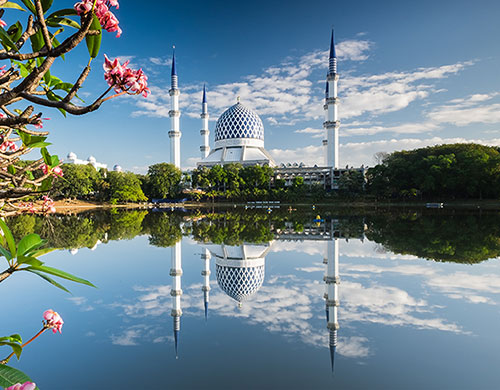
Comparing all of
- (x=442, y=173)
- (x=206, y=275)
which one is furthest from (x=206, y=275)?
(x=442, y=173)

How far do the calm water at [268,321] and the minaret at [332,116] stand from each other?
31.8 metres

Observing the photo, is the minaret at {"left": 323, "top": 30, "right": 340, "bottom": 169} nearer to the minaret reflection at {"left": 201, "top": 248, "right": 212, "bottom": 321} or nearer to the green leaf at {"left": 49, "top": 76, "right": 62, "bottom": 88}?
the minaret reflection at {"left": 201, "top": 248, "right": 212, "bottom": 321}

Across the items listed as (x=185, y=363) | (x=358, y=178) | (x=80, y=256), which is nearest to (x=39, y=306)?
(x=185, y=363)

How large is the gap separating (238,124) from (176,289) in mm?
44804

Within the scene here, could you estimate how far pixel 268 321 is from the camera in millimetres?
4605

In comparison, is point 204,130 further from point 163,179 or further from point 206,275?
point 206,275

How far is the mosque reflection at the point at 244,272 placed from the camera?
488 centimetres

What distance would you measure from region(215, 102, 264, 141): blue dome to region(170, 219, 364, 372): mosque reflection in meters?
38.7

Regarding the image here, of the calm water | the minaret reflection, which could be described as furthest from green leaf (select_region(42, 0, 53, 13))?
the minaret reflection

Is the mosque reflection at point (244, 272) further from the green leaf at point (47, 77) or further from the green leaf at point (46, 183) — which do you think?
the green leaf at point (47, 77)

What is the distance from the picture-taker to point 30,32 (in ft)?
4.09

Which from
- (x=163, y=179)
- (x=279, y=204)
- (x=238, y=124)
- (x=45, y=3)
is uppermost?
(x=238, y=124)

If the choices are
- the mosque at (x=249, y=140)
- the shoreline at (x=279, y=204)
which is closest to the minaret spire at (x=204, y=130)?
the mosque at (x=249, y=140)

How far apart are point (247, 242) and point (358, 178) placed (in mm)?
28892
